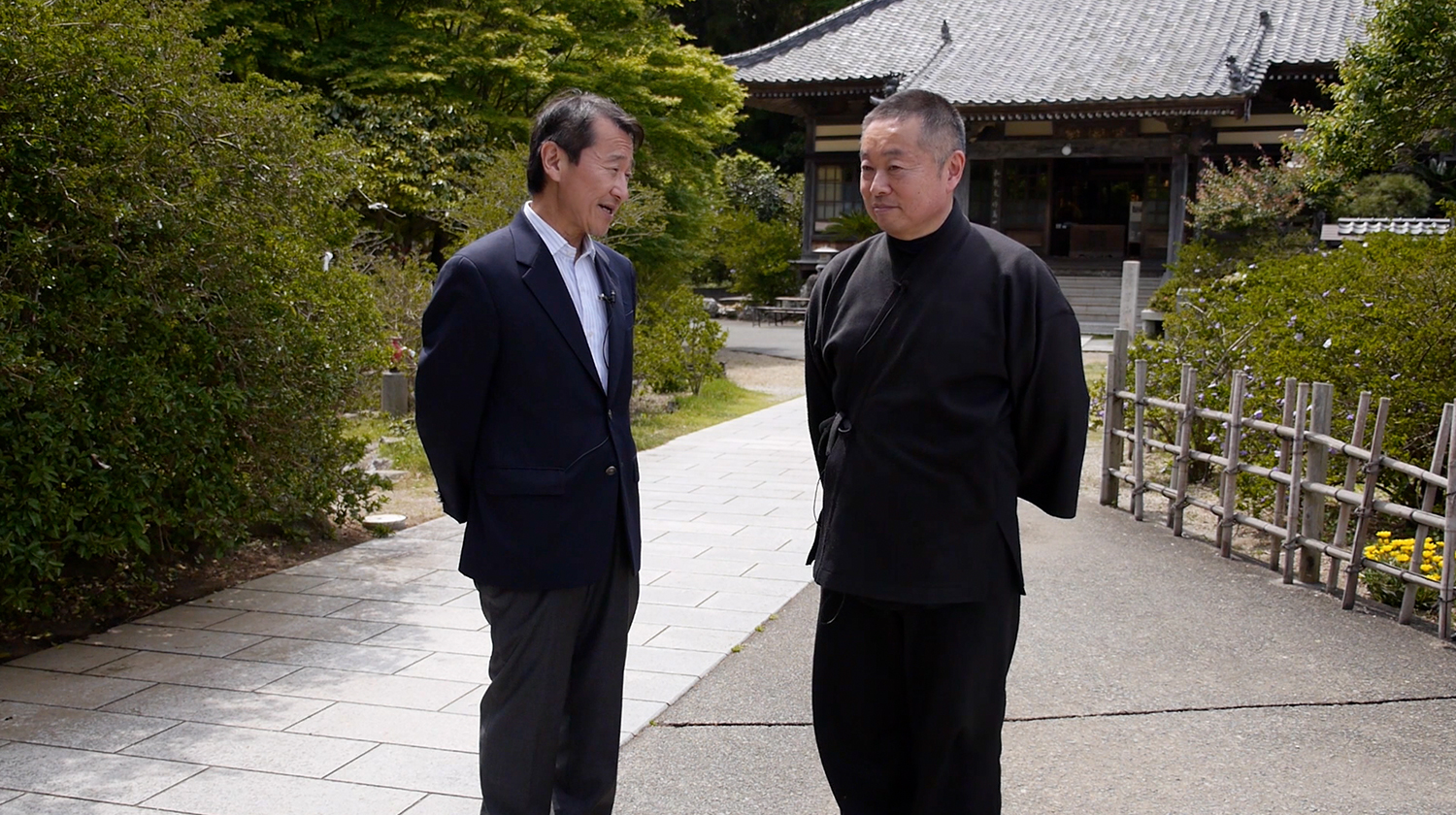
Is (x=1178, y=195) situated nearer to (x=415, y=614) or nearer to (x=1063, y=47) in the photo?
(x=1063, y=47)

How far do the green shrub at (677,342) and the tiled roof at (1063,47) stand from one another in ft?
30.4

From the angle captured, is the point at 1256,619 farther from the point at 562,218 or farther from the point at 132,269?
the point at 132,269

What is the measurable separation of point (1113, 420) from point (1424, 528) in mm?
2979

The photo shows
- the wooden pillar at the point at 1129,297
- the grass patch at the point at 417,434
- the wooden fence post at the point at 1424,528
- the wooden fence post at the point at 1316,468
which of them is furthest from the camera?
the wooden pillar at the point at 1129,297

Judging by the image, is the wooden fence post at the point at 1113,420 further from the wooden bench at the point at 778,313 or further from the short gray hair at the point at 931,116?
the wooden bench at the point at 778,313

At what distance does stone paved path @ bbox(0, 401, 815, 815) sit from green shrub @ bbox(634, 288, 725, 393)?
5448mm

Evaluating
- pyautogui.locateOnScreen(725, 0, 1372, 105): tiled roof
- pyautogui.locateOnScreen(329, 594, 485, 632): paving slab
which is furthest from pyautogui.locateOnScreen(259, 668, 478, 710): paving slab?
pyautogui.locateOnScreen(725, 0, 1372, 105): tiled roof

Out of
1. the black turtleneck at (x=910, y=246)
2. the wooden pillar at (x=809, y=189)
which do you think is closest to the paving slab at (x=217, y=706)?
the black turtleneck at (x=910, y=246)

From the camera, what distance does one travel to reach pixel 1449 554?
500 cm

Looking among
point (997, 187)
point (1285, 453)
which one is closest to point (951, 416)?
point (1285, 453)

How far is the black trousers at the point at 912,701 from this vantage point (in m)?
2.80

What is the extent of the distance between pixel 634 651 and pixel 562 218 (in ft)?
Answer: 8.05

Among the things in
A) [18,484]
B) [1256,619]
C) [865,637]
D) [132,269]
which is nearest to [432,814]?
[865,637]

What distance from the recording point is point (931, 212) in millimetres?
2811
